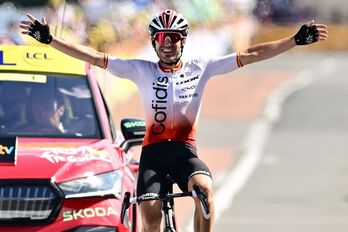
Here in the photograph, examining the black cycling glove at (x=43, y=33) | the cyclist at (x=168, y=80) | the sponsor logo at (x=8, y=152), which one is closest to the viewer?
the cyclist at (x=168, y=80)

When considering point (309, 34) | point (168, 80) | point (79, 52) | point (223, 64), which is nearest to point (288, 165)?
point (309, 34)

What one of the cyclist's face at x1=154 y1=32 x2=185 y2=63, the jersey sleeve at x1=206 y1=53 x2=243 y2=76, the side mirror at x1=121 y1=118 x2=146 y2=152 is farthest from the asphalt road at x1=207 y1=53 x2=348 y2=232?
the cyclist's face at x1=154 y1=32 x2=185 y2=63

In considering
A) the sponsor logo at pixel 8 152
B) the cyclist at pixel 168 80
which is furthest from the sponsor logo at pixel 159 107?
the sponsor logo at pixel 8 152

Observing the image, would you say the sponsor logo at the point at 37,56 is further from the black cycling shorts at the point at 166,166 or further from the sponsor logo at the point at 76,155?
the black cycling shorts at the point at 166,166

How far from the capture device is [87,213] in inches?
363

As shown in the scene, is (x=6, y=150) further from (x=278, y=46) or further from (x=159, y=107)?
(x=278, y=46)

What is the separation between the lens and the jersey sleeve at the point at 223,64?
9164 millimetres

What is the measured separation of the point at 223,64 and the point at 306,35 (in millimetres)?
596

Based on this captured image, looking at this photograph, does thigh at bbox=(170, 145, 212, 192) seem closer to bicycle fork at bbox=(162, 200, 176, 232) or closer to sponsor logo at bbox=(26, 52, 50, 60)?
bicycle fork at bbox=(162, 200, 176, 232)

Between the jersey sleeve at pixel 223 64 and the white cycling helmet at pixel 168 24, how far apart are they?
329 millimetres

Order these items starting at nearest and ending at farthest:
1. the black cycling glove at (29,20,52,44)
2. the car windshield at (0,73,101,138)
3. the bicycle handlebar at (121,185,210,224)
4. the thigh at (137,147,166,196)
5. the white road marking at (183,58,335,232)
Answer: the bicycle handlebar at (121,185,210,224) < the thigh at (137,147,166,196) < the black cycling glove at (29,20,52,44) < the car windshield at (0,73,101,138) < the white road marking at (183,58,335,232)

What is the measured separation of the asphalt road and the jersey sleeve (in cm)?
582

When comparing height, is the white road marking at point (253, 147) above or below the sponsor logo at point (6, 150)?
below

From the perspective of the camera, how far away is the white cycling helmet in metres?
8.96
